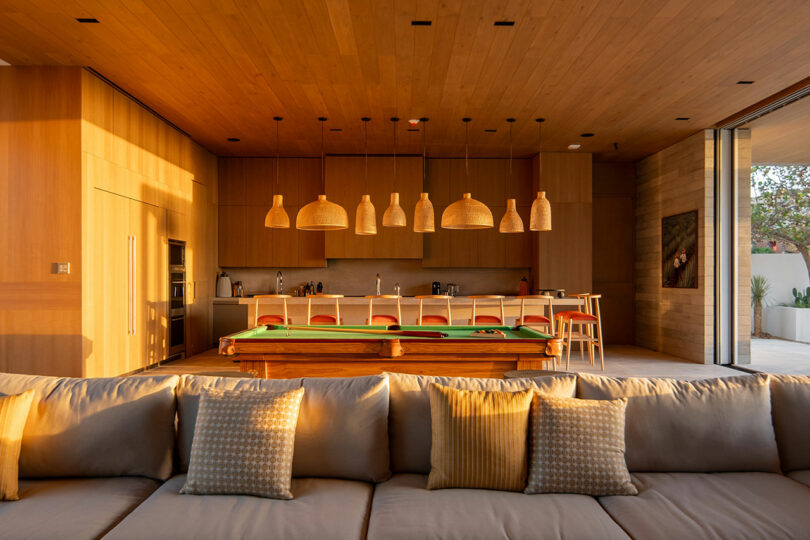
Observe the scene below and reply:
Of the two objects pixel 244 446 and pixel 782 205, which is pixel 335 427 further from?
pixel 782 205

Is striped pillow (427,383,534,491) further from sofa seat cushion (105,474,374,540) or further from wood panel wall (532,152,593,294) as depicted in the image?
wood panel wall (532,152,593,294)

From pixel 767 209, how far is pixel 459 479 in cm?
661

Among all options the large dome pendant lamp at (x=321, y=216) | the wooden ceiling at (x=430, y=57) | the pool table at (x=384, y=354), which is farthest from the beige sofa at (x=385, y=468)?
the wooden ceiling at (x=430, y=57)

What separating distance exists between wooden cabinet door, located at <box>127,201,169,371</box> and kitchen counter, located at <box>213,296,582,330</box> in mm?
1010

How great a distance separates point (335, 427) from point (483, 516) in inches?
28.0

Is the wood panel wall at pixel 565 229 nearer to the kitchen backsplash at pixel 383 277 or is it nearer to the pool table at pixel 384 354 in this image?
the kitchen backsplash at pixel 383 277

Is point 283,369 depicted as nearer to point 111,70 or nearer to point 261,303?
point 261,303

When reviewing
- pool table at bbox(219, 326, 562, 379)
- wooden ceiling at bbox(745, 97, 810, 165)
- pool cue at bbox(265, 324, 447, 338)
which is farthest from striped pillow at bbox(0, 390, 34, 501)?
wooden ceiling at bbox(745, 97, 810, 165)

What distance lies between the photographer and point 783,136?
21.7ft

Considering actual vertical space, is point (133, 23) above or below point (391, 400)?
above

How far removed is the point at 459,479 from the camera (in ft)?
6.59

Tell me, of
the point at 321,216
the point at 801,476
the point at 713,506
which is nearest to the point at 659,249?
the point at 321,216

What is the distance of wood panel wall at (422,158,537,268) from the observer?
8617 millimetres

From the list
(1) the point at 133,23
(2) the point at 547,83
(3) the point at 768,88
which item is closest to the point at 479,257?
(2) the point at 547,83
